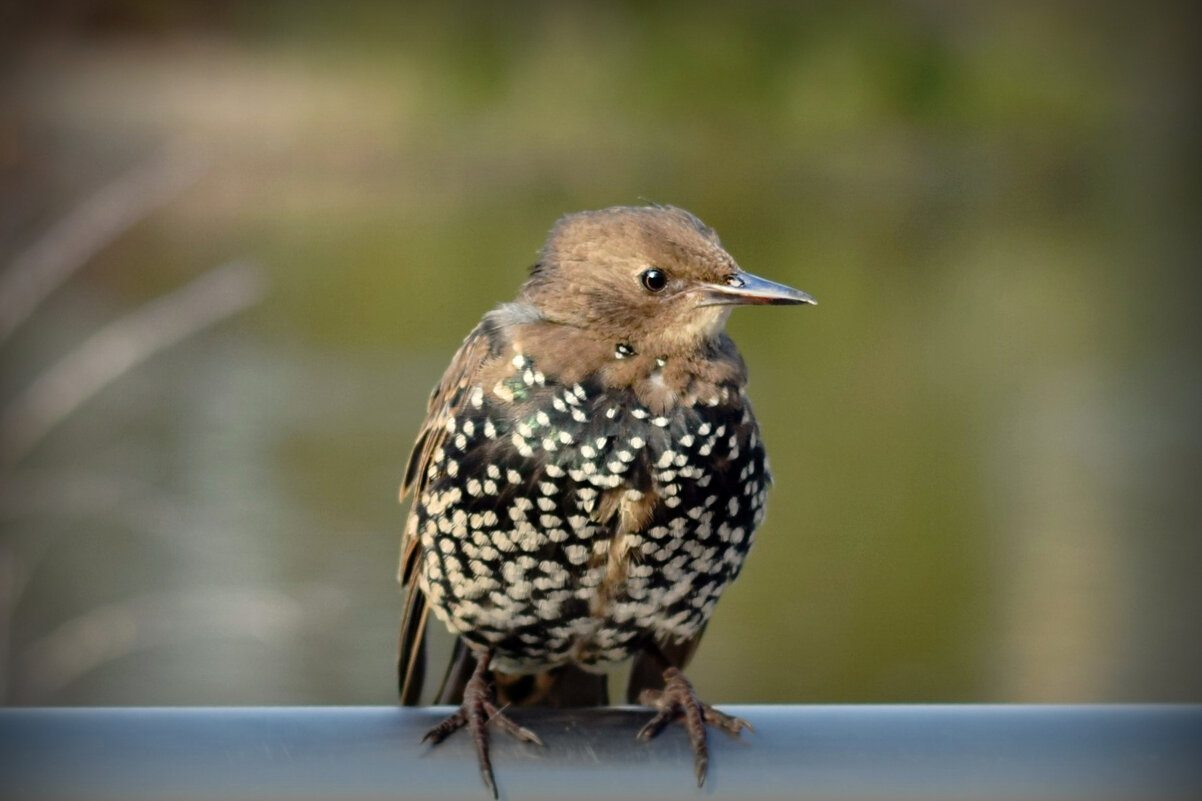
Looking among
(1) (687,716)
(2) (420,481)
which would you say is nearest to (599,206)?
(2) (420,481)

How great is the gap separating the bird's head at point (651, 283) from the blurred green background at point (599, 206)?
255cm

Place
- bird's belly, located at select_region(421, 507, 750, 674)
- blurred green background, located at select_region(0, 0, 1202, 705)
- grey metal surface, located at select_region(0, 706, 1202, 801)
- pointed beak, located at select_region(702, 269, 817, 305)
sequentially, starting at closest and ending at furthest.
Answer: grey metal surface, located at select_region(0, 706, 1202, 801)
pointed beak, located at select_region(702, 269, 817, 305)
bird's belly, located at select_region(421, 507, 750, 674)
blurred green background, located at select_region(0, 0, 1202, 705)

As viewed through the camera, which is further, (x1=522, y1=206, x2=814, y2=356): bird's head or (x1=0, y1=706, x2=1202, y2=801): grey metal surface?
(x1=522, y1=206, x2=814, y2=356): bird's head

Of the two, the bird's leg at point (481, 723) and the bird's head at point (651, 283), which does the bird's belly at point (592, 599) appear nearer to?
the bird's leg at point (481, 723)

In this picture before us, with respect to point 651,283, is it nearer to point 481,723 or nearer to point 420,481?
point 420,481

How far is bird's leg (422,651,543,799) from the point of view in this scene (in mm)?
2152

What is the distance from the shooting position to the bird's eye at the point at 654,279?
246 centimetres

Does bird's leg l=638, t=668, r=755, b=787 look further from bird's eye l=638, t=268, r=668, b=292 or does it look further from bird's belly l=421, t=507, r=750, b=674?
bird's eye l=638, t=268, r=668, b=292

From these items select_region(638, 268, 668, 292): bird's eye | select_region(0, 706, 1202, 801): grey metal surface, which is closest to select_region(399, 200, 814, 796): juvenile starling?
select_region(638, 268, 668, 292): bird's eye

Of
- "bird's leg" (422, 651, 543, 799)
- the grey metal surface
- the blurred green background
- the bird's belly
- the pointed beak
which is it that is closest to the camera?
the grey metal surface

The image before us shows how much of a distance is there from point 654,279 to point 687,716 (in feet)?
2.02

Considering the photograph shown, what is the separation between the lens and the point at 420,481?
271 centimetres

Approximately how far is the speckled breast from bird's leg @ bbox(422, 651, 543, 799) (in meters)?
0.14

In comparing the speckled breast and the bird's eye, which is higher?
the bird's eye
